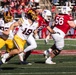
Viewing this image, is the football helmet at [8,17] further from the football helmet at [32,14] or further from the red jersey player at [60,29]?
the red jersey player at [60,29]

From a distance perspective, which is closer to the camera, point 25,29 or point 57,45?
point 25,29

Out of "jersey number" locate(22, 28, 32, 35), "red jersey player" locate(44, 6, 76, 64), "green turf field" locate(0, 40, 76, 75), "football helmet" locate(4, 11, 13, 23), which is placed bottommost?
"green turf field" locate(0, 40, 76, 75)

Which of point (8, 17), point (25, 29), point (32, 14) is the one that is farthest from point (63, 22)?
point (8, 17)

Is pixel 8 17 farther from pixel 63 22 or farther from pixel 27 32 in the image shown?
pixel 63 22

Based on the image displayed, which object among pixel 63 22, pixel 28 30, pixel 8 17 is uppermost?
pixel 8 17

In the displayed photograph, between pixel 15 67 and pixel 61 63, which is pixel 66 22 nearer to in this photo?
pixel 61 63

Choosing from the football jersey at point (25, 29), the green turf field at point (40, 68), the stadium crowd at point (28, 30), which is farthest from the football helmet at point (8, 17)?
the green turf field at point (40, 68)

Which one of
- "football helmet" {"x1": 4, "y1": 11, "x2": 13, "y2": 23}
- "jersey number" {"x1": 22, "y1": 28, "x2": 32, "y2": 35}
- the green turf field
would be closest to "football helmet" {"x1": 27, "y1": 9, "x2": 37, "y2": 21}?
"jersey number" {"x1": 22, "y1": 28, "x2": 32, "y2": 35}

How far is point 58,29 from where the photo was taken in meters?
11.0

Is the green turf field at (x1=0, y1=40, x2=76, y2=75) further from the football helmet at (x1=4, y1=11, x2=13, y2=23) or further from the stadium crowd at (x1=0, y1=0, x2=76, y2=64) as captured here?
the football helmet at (x1=4, y1=11, x2=13, y2=23)

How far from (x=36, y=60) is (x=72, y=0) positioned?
15540 mm

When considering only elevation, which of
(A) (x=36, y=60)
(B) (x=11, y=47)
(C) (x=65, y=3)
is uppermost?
(B) (x=11, y=47)

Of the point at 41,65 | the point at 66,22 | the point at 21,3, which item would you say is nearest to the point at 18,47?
the point at 41,65

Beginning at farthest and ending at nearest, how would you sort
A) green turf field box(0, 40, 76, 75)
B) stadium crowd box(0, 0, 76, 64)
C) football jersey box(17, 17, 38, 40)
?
football jersey box(17, 17, 38, 40) → stadium crowd box(0, 0, 76, 64) → green turf field box(0, 40, 76, 75)
